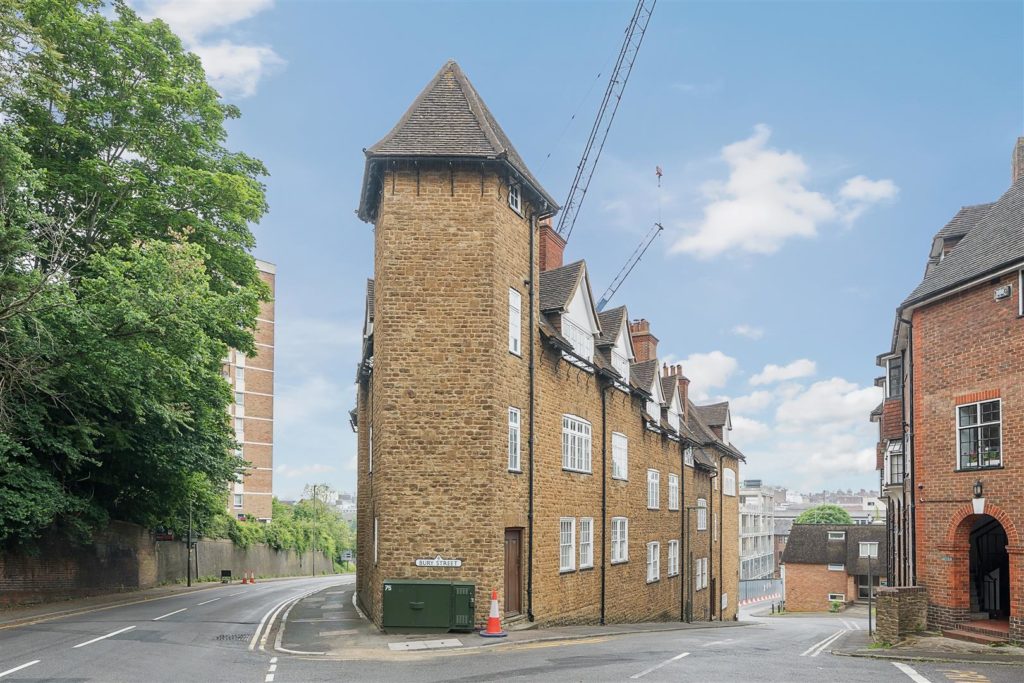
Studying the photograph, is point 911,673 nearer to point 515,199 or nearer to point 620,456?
point 515,199

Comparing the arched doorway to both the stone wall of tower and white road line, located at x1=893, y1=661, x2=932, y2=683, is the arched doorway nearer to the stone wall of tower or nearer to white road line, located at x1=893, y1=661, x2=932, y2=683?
white road line, located at x1=893, y1=661, x2=932, y2=683

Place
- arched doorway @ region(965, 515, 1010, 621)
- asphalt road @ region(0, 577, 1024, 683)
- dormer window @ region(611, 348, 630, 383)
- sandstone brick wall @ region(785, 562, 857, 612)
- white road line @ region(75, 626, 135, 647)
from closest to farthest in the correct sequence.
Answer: asphalt road @ region(0, 577, 1024, 683)
white road line @ region(75, 626, 135, 647)
arched doorway @ region(965, 515, 1010, 621)
dormer window @ region(611, 348, 630, 383)
sandstone brick wall @ region(785, 562, 857, 612)

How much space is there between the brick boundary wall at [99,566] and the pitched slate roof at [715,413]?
98.6 feet

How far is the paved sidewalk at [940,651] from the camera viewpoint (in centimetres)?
1777

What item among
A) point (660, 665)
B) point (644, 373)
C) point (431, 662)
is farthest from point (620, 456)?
point (431, 662)

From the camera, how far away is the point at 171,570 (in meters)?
47.2

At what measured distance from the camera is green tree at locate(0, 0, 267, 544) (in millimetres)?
22297

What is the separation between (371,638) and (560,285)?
39.3 feet

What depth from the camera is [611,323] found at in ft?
104

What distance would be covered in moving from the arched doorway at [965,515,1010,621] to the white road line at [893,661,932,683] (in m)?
6.77

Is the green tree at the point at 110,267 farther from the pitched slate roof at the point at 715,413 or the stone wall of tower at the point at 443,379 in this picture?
the pitched slate roof at the point at 715,413

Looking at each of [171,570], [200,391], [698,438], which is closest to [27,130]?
[200,391]

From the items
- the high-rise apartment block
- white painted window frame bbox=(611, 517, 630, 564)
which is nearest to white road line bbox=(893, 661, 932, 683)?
white painted window frame bbox=(611, 517, 630, 564)

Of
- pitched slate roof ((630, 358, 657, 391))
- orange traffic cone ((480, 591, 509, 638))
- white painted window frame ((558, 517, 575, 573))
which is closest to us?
orange traffic cone ((480, 591, 509, 638))
